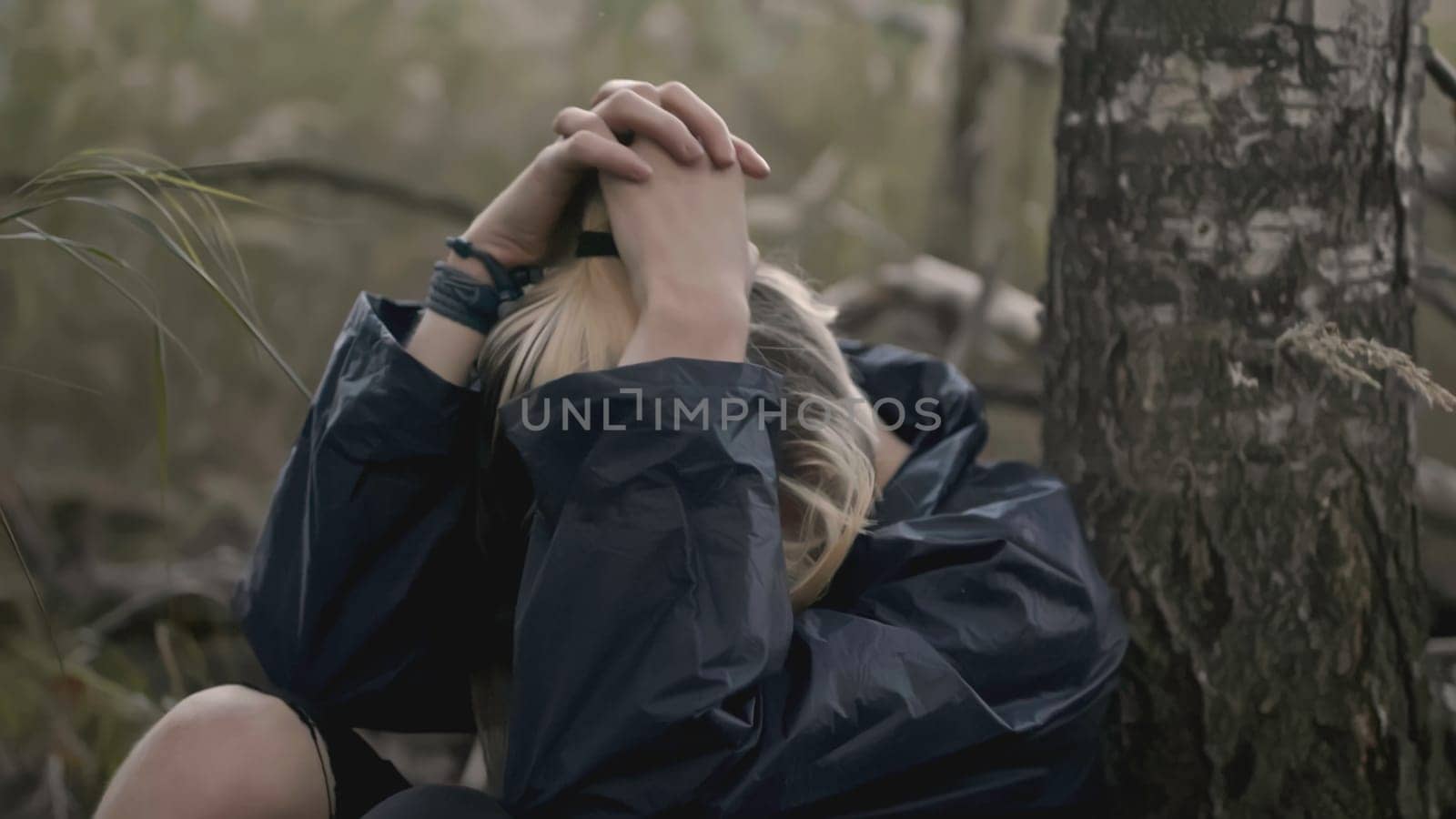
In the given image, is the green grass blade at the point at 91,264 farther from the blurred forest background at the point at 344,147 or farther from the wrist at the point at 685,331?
the blurred forest background at the point at 344,147

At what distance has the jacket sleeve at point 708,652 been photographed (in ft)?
3.13

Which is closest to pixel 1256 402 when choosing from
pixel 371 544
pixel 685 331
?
pixel 685 331

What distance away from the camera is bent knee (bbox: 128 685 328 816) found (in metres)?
1.11

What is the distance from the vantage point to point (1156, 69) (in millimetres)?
1226

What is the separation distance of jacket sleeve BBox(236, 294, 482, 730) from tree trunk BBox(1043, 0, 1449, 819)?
2.11 ft

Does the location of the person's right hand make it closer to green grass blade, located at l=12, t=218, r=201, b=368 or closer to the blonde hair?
the blonde hair

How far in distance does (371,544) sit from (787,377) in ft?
1.31

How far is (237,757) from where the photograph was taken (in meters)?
1.13

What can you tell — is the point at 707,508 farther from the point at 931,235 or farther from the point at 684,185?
the point at 931,235

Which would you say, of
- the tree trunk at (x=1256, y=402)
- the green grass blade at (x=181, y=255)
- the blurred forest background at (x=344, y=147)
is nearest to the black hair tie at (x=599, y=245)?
the green grass blade at (x=181, y=255)

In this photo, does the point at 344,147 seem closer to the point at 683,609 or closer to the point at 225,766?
the point at 225,766

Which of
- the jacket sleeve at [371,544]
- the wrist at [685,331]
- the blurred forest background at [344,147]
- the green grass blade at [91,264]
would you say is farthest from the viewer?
the blurred forest background at [344,147]

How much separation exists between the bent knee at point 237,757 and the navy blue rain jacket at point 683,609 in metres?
0.05

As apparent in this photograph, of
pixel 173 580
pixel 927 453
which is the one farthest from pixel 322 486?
pixel 173 580
